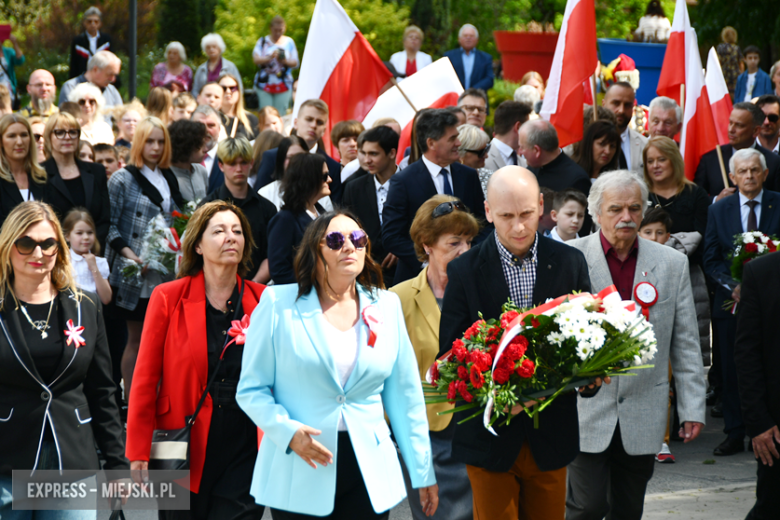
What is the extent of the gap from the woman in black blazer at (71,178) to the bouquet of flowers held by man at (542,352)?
17.3 feet

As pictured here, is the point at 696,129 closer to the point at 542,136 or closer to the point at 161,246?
the point at 542,136

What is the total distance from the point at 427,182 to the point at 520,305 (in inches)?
126

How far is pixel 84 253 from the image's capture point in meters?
8.26

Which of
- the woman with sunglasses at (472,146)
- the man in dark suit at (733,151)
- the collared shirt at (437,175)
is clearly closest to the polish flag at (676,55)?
the man in dark suit at (733,151)

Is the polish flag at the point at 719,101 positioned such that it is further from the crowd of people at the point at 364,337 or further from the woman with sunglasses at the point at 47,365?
the woman with sunglasses at the point at 47,365

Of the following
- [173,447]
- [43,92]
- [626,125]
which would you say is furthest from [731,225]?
[43,92]

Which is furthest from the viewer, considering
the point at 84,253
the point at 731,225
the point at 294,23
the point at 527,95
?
the point at 294,23

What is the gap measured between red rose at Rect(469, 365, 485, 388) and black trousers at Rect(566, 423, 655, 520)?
51.9 inches

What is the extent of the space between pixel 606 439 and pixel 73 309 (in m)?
3.00

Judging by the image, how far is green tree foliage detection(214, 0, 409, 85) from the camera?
24.6 metres

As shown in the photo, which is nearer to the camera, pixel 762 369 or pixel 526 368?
pixel 526 368

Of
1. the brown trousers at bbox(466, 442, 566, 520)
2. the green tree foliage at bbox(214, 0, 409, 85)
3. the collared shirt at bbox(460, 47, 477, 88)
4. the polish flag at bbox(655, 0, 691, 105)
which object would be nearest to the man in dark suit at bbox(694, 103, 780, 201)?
the polish flag at bbox(655, 0, 691, 105)

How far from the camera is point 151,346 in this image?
190 inches

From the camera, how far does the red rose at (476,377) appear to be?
13.9 ft
